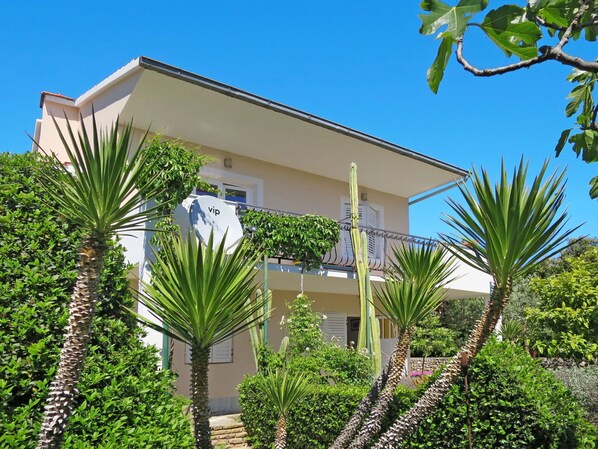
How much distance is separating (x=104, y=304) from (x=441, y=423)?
13.9 feet

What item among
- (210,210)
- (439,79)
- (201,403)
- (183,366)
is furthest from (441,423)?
(183,366)

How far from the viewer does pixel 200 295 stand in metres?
3.66

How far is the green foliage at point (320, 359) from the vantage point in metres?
9.71

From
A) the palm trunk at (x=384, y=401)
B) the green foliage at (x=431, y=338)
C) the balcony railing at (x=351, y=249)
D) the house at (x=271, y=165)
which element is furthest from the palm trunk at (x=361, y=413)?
the green foliage at (x=431, y=338)

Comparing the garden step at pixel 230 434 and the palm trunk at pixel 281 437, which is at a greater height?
the palm trunk at pixel 281 437

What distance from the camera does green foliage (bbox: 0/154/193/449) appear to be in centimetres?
367

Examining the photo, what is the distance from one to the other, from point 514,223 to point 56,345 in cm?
366

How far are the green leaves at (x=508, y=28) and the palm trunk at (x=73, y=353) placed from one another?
2.43m

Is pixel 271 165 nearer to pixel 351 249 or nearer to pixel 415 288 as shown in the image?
pixel 351 249

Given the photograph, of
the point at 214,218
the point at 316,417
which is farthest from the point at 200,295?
the point at 214,218

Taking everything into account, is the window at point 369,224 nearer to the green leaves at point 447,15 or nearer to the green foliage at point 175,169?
the green foliage at point 175,169

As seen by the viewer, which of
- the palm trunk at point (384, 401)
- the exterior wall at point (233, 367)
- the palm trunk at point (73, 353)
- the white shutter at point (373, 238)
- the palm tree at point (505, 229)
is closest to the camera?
the palm trunk at point (73, 353)

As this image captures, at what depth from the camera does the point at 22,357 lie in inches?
148

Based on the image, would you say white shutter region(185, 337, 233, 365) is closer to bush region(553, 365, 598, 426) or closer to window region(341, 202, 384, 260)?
window region(341, 202, 384, 260)
